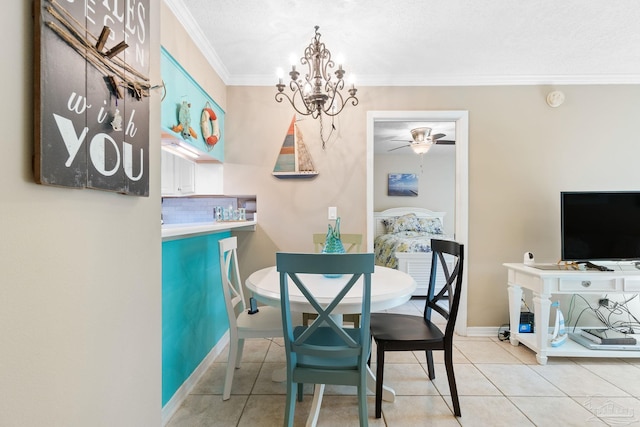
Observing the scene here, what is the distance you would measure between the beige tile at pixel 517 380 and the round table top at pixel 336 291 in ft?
3.42

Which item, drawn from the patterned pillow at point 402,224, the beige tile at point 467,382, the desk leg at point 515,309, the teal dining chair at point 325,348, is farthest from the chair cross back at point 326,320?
the patterned pillow at point 402,224

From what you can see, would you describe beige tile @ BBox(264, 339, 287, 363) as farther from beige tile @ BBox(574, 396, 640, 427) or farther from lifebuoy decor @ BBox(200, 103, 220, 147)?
beige tile @ BBox(574, 396, 640, 427)

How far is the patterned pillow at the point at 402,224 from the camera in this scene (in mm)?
5555

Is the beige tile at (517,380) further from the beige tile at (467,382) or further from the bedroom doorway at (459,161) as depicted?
the bedroom doorway at (459,161)

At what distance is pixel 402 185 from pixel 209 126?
4434 mm

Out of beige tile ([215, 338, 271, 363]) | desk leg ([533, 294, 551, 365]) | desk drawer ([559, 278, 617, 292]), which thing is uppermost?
desk drawer ([559, 278, 617, 292])

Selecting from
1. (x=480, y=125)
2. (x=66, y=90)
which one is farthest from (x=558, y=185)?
(x=66, y=90)

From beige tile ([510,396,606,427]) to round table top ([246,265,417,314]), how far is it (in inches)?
40.0

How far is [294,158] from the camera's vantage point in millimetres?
2938

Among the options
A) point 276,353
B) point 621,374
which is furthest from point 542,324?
point 276,353

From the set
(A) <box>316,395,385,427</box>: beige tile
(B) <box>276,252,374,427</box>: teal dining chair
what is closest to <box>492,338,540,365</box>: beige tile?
(A) <box>316,395,385,427</box>: beige tile

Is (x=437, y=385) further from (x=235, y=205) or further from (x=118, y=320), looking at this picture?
(x=235, y=205)

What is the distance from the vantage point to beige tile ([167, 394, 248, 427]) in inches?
67.7

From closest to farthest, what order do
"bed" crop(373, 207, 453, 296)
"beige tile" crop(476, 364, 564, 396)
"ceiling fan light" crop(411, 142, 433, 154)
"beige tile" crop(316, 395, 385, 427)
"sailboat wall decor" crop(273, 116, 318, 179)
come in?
"beige tile" crop(316, 395, 385, 427) → "beige tile" crop(476, 364, 564, 396) → "sailboat wall decor" crop(273, 116, 318, 179) → "bed" crop(373, 207, 453, 296) → "ceiling fan light" crop(411, 142, 433, 154)
